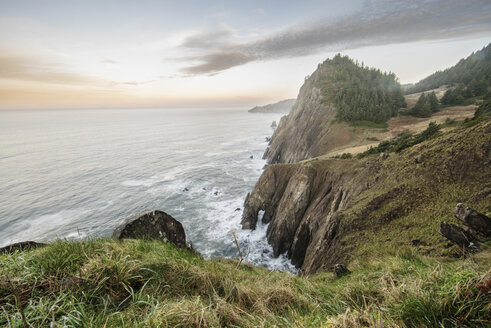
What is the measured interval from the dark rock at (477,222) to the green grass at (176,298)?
701 cm

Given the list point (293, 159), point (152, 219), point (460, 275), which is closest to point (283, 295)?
point (460, 275)

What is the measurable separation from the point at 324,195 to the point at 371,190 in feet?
21.9

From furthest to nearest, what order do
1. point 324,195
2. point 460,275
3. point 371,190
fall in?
point 324,195
point 371,190
point 460,275

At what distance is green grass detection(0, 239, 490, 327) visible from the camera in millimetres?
2365

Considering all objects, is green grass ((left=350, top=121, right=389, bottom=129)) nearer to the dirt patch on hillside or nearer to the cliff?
the cliff

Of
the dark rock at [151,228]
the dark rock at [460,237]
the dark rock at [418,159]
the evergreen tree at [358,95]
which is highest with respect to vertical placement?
the evergreen tree at [358,95]

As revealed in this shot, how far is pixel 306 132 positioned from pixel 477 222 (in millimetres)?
46935

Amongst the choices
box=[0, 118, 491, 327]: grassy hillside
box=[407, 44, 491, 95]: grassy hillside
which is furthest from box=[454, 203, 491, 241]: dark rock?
box=[407, 44, 491, 95]: grassy hillside

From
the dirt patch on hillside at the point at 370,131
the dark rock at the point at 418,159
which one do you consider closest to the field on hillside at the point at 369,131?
the dirt patch on hillside at the point at 370,131

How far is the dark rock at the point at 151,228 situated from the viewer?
7.52 meters

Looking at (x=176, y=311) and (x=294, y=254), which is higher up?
(x=176, y=311)

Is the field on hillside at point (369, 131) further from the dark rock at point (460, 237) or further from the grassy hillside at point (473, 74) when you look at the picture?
the dark rock at point (460, 237)

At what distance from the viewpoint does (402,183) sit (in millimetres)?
13570

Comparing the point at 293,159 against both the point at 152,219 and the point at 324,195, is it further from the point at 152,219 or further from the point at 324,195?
the point at 152,219
